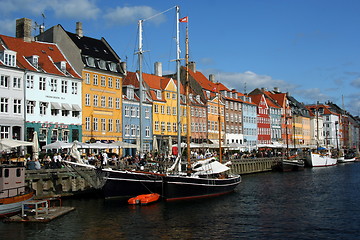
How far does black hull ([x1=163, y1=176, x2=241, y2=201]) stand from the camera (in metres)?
32.8

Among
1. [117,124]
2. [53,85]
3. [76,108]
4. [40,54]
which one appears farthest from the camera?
[117,124]

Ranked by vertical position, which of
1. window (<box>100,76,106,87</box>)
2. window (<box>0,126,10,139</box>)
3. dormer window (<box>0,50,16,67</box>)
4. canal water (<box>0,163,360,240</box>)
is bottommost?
canal water (<box>0,163,360,240</box>)

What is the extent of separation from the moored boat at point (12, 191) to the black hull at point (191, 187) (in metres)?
9.81

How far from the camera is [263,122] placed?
97.3 m

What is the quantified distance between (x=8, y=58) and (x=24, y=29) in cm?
883

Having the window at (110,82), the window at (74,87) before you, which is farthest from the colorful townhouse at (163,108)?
the window at (74,87)

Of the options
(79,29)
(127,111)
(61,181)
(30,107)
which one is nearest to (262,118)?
(127,111)

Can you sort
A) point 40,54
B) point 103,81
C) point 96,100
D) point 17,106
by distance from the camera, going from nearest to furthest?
point 17,106, point 40,54, point 96,100, point 103,81

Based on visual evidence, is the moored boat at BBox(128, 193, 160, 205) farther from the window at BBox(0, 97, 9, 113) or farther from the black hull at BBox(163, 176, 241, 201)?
the window at BBox(0, 97, 9, 113)

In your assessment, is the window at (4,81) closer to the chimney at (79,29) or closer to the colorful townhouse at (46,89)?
the colorful townhouse at (46,89)

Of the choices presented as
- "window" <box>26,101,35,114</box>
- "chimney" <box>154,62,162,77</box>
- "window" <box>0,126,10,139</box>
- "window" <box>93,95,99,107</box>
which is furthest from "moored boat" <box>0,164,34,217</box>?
"chimney" <box>154,62,162,77</box>

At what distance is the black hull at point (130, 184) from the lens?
107 ft

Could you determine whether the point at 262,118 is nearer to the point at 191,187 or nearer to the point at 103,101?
the point at 103,101

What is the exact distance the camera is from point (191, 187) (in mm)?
34031
